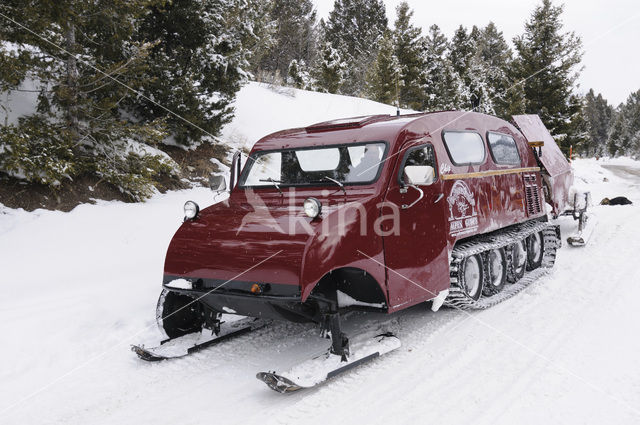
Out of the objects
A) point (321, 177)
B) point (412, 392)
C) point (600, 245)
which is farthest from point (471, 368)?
point (600, 245)

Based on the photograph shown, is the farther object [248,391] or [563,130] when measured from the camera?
[563,130]

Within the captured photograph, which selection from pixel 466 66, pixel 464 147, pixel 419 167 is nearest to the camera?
pixel 419 167

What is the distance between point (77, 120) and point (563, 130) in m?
30.2

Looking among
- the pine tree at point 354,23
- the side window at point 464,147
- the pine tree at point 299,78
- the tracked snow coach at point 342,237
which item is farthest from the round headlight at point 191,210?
the pine tree at point 354,23

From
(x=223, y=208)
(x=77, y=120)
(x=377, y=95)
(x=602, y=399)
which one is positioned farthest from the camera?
(x=377, y=95)

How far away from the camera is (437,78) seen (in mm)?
44625

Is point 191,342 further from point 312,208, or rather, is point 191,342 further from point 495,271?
point 495,271

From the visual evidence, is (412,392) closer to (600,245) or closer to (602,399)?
(602,399)

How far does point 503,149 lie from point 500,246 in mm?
1787

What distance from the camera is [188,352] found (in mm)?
5039

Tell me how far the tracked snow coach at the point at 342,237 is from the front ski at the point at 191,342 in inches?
0.6

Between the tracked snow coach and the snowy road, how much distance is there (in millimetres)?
302

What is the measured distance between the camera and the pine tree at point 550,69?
30875mm

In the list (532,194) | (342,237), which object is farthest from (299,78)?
(342,237)
